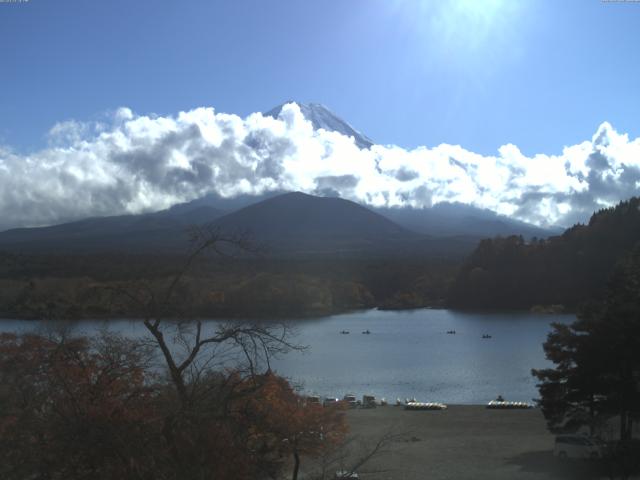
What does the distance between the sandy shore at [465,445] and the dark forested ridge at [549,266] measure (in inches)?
1300

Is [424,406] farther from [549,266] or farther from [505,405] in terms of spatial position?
[549,266]

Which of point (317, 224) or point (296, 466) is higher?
point (317, 224)

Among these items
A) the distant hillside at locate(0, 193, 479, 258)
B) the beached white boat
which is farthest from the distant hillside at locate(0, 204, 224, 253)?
the beached white boat

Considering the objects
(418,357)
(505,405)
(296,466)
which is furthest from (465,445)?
(418,357)

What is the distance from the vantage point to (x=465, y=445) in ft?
37.3

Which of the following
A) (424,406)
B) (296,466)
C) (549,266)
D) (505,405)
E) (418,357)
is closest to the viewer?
(296,466)

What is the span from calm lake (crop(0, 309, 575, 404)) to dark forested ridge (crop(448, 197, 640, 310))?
7038 millimetres

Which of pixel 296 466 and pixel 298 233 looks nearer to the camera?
pixel 296 466

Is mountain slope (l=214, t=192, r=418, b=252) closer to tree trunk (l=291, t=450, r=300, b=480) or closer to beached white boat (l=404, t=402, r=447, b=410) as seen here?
beached white boat (l=404, t=402, r=447, b=410)

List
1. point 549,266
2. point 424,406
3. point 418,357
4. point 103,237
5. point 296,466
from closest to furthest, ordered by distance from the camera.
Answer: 1. point 296,466
2. point 424,406
3. point 418,357
4. point 549,266
5. point 103,237

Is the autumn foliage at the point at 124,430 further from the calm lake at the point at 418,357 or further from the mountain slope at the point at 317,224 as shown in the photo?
the mountain slope at the point at 317,224

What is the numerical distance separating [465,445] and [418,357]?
14.9m

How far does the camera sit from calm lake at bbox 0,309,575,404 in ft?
62.1

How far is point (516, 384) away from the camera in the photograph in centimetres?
1975
